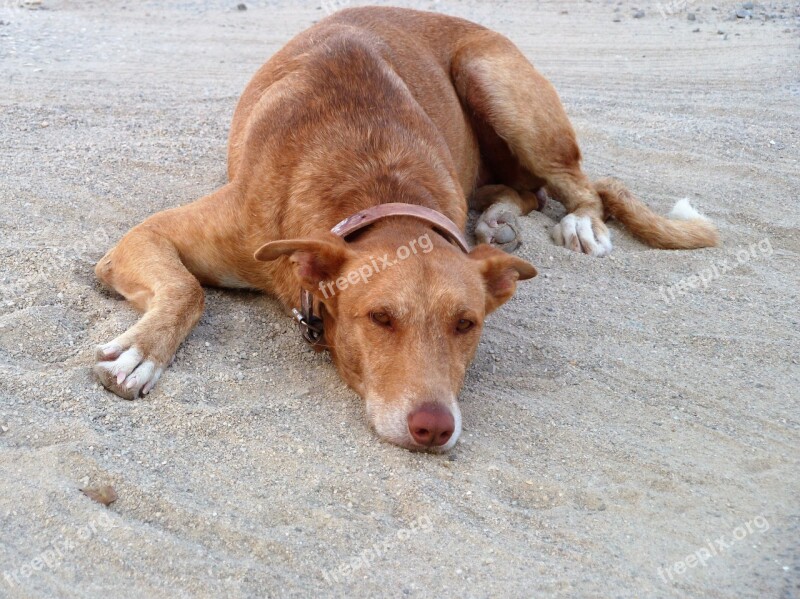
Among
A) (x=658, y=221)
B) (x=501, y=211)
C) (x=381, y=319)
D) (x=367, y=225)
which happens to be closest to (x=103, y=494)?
(x=381, y=319)

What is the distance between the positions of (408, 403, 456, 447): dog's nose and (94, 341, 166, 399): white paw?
107 centimetres

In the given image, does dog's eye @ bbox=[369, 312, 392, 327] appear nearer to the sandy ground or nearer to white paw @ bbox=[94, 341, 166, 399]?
the sandy ground

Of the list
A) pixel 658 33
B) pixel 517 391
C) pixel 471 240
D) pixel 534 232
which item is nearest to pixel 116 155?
pixel 471 240

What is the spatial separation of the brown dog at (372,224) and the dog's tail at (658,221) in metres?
0.01

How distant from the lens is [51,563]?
2.45m

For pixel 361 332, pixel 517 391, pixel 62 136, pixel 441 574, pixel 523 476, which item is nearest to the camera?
pixel 441 574

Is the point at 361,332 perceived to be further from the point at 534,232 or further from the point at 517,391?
the point at 534,232

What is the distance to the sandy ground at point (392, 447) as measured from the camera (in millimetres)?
A: 2615

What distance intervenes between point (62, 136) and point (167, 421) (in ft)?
11.8

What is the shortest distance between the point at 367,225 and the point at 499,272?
0.60 meters

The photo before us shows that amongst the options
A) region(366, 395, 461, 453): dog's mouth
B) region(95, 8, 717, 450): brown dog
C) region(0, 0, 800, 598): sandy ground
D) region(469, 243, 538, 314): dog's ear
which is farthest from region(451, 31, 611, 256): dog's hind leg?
region(366, 395, 461, 453): dog's mouth

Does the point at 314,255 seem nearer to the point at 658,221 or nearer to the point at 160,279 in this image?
the point at 160,279

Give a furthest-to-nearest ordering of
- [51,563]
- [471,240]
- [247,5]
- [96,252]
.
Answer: [247,5] < [471,240] < [96,252] < [51,563]

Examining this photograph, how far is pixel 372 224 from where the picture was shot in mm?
3727
